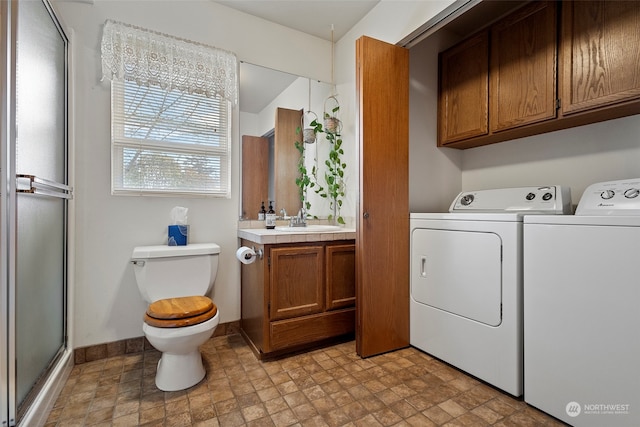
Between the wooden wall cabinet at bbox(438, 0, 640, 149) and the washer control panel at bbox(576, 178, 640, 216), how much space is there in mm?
411

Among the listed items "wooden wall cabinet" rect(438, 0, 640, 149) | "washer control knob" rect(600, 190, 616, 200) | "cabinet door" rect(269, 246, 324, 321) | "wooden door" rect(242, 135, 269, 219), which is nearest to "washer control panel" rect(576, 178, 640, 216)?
"washer control knob" rect(600, 190, 616, 200)

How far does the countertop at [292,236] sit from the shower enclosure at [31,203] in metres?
1.07

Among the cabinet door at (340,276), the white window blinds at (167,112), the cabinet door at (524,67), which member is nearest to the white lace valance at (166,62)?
the white window blinds at (167,112)

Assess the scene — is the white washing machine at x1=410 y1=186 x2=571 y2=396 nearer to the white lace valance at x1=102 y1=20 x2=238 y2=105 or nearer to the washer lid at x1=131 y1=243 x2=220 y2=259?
the washer lid at x1=131 y1=243 x2=220 y2=259

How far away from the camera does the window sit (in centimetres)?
197

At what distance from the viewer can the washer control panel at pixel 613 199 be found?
1.34 metres

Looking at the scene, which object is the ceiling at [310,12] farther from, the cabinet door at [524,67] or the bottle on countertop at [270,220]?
the bottle on countertop at [270,220]

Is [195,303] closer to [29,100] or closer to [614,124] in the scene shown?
[29,100]

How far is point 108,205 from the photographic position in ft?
6.36

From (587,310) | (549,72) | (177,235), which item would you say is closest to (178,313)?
(177,235)

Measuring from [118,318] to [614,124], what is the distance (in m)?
3.29

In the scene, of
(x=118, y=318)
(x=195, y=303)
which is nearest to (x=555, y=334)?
(x=195, y=303)

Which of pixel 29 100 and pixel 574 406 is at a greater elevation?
pixel 29 100

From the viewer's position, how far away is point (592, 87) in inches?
61.3
